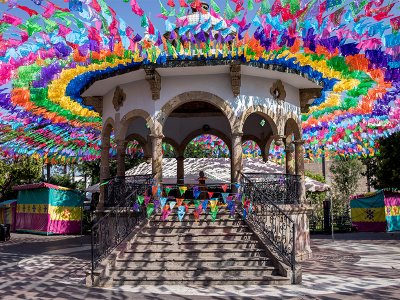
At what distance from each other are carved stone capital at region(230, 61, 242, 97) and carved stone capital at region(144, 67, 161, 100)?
7.36ft

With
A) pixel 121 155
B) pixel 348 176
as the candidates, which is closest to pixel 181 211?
pixel 121 155

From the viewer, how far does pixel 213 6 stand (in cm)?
923

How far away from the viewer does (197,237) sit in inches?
408

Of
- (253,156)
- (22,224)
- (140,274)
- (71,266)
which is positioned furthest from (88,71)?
(22,224)

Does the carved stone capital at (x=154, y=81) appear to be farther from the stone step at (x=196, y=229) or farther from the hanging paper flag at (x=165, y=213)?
the stone step at (x=196, y=229)

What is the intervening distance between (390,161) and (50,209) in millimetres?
21175

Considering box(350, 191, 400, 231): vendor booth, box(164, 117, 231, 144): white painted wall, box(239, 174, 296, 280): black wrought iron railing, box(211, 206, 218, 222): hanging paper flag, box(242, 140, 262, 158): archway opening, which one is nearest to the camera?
box(239, 174, 296, 280): black wrought iron railing

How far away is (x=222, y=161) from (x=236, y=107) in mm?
11200

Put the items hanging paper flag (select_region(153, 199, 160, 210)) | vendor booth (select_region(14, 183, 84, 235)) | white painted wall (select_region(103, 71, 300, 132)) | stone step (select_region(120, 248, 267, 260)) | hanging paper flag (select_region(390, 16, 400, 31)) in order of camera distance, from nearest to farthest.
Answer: hanging paper flag (select_region(390, 16, 400, 31))
stone step (select_region(120, 248, 267, 260))
hanging paper flag (select_region(153, 199, 160, 210))
white painted wall (select_region(103, 71, 300, 132))
vendor booth (select_region(14, 183, 84, 235))

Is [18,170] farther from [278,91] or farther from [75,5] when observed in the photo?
[75,5]

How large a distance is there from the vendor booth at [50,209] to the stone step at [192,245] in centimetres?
1682

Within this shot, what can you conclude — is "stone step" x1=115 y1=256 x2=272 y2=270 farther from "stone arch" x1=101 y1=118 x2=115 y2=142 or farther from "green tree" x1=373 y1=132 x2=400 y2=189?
"green tree" x1=373 y1=132 x2=400 y2=189

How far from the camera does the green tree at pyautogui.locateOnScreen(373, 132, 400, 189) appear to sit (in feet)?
81.1

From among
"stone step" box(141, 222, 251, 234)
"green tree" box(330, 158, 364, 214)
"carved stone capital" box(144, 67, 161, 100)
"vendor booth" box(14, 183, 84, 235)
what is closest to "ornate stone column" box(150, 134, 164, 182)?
"carved stone capital" box(144, 67, 161, 100)
